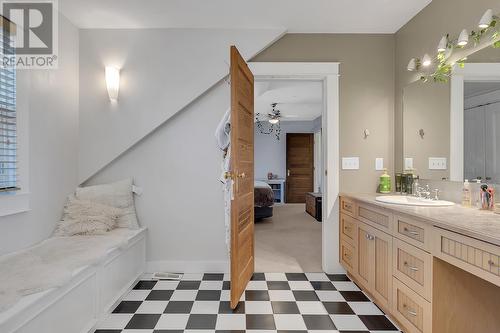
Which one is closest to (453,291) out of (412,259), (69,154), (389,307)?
(412,259)

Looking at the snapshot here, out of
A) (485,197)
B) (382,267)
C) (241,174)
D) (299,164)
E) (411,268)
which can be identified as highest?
(299,164)

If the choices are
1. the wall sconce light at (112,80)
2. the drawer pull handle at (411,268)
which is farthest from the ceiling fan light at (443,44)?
the wall sconce light at (112,80)

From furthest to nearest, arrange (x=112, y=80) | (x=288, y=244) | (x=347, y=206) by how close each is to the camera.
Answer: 1. (x=288, y=244)
2. (x=112, y=80)
3. (x=347, y=206)

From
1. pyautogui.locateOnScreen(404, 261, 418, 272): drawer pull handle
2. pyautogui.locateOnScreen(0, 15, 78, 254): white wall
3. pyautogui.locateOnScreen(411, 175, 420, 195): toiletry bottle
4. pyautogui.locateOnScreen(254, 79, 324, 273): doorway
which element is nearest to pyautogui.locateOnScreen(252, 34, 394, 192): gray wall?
pyautogui.locateOnScreen(254, 79, 324, 273): doorway

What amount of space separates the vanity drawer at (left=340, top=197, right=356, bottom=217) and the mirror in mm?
628

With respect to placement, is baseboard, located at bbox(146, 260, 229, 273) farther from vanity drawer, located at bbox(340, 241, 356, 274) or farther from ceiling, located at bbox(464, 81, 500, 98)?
ceiling, located at bbox(464, 81, 500, 98)

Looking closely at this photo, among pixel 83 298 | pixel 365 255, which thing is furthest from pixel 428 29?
pixel 83 298

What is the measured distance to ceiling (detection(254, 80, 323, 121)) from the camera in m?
5.31

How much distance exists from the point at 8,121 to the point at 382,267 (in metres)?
2.85

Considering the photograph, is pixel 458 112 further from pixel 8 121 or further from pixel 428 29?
pixel 8 121

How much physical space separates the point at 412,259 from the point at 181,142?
2.28 meters

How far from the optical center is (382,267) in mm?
2248

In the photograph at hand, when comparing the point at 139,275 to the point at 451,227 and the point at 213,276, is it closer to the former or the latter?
the point at 213,276

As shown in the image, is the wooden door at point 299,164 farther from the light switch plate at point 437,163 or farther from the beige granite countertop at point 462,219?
the beige granite countertop at point 462,219
